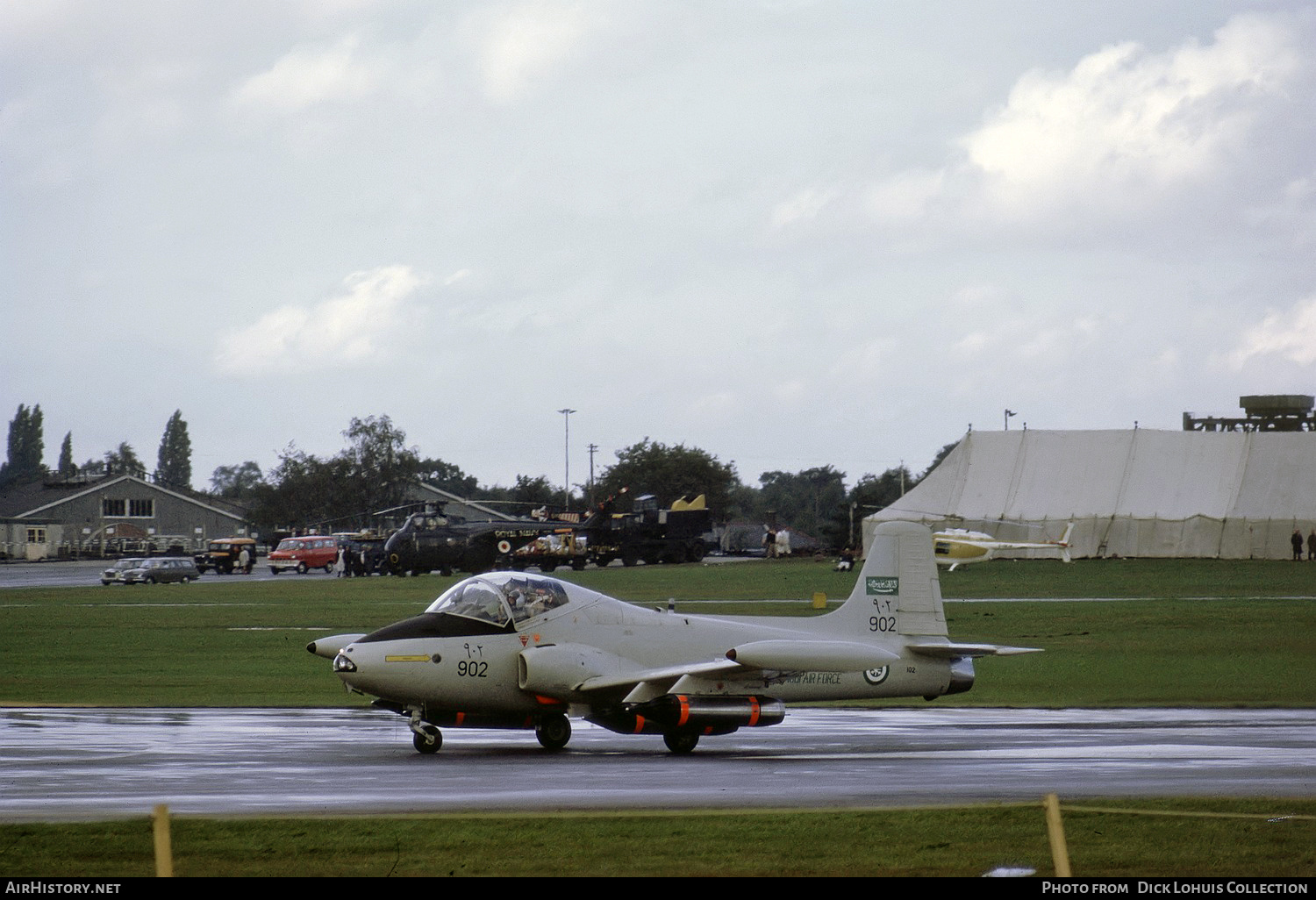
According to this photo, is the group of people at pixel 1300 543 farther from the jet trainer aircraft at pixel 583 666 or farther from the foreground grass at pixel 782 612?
the jet trainer aircraft at pixel 583 666

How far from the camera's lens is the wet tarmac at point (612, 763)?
1230cm

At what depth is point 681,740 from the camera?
1697cm

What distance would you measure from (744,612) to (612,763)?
87.9ft

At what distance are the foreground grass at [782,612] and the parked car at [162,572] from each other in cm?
429

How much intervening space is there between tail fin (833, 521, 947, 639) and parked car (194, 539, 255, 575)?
7319 centimetres

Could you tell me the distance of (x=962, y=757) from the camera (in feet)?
51.5

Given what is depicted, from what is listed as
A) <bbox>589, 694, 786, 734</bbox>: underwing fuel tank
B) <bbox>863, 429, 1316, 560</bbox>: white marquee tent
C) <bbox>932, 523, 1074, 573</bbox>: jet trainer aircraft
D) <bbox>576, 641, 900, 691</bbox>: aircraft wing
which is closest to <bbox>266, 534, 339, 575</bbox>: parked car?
<bbox>863, 429, 1316, 560</bbox>: white marquee tent

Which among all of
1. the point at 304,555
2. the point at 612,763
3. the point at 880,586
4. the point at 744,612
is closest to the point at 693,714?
the point at 612,763

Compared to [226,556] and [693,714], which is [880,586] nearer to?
[693,714]

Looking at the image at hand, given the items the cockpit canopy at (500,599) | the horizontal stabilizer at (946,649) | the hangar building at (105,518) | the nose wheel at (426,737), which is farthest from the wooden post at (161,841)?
the hangar building at (105,518)

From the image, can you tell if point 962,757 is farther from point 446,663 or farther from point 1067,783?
point 446,663
